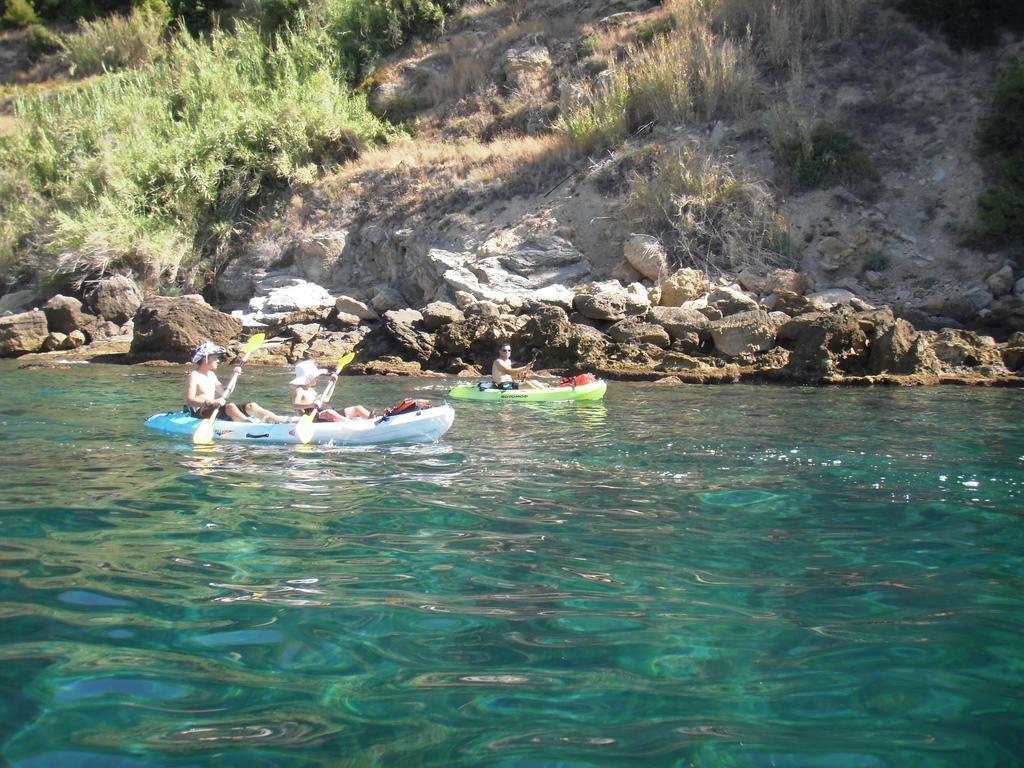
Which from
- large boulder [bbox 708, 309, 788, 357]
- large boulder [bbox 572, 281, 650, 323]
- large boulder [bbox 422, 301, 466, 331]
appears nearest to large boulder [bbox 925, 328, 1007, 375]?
large boulder [bbox 708, 309, 788, 357]

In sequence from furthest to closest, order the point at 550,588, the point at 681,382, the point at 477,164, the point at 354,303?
1. the point at 477,164
2. the point at 354,303
3. the point at 681,382
4. the point at 550,588

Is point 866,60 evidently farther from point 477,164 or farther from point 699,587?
point 699,587

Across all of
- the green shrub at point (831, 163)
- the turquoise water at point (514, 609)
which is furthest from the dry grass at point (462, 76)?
the turquoise water at point (514, 609)

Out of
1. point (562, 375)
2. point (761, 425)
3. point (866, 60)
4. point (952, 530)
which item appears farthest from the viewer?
point (866, 60)

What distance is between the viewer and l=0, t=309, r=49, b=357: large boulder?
21141mm

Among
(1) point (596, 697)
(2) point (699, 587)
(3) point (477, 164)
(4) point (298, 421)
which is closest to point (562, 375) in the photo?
(4) point (298, 421)

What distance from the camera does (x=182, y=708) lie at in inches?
132

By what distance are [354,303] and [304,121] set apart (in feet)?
29.0

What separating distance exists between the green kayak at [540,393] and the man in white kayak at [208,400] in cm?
411

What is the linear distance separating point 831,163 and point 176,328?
14.9 metres

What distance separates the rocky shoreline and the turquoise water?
6.82 meters

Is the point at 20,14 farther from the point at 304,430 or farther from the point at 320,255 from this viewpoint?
the point at 304,430

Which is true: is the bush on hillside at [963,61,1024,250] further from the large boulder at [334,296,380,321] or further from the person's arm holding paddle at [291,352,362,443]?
the person's arm holding paddle at [291,352,362,443]

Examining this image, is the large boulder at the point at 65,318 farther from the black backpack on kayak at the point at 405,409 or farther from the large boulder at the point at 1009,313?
the large boulder at the point at 1009,313
